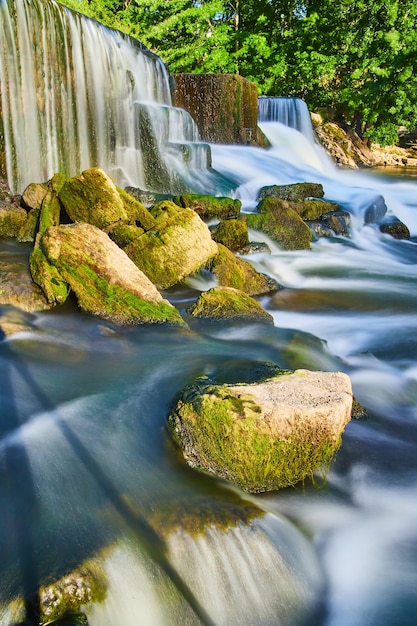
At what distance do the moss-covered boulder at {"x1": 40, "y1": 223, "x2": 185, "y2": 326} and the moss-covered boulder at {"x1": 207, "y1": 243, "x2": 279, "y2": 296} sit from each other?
52.1 inches

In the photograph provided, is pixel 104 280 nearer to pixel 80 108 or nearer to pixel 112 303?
pixel 112 303

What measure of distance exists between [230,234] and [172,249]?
6.09 feet

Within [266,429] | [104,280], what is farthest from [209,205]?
[266,429]

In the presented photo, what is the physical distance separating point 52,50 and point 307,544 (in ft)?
27.7

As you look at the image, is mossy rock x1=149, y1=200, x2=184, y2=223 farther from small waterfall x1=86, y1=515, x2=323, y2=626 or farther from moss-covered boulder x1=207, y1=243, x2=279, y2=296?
small waterfall x1=86, y1=515, x2=323, y2=626

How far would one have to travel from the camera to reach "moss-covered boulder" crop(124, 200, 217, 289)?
5.52 metres

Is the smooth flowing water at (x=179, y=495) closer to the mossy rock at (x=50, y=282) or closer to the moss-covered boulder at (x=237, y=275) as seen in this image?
the mossy rock at (x=50, y=282)

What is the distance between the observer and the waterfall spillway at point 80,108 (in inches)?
306

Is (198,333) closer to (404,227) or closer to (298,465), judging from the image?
(298,465)

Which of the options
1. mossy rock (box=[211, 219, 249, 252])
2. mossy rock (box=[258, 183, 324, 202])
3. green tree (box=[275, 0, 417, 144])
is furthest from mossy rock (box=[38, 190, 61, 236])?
green tree (box=[275, 0, 417, 144])

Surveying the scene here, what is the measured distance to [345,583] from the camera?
8.24 feet

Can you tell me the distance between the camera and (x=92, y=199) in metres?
5.98

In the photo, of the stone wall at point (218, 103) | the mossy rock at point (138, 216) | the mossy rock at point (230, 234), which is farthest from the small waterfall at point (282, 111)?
the mossy rock at point (138, 216)

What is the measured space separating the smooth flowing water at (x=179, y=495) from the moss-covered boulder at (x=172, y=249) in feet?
1.81
